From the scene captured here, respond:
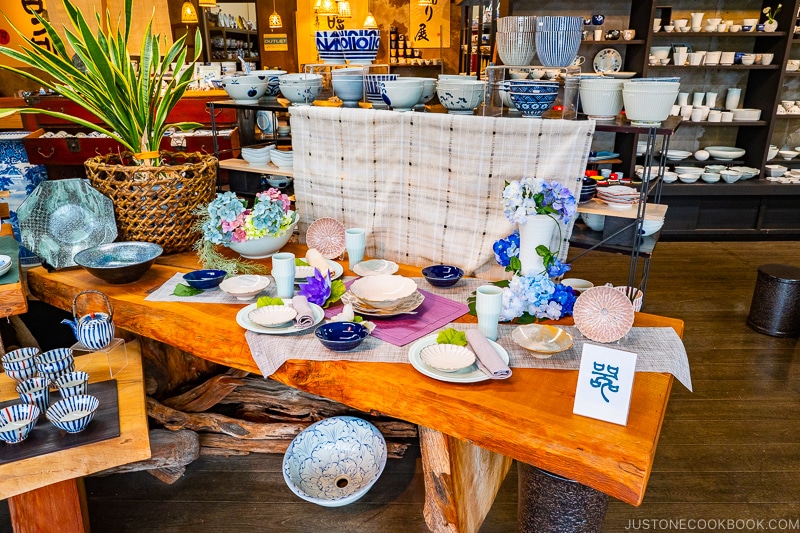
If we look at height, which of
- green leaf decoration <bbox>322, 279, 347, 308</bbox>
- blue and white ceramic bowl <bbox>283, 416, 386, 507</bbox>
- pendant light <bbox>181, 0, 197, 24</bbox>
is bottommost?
blue and white ceramic bowl <bbox>283, 416, 386, 507</bbox>

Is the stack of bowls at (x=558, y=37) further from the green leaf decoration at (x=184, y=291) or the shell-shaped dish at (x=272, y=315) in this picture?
the green leaf decoration at (x=184, y=291)

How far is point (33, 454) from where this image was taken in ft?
4.58

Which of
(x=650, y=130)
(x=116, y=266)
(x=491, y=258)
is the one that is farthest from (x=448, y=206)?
(x=116, y=266)

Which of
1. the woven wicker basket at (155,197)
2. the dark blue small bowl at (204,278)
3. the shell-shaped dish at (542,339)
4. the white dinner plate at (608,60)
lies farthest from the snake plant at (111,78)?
the white dinner plate at (608,60)

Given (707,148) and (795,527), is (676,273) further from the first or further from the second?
(795,527)

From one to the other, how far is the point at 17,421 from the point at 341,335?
795mm

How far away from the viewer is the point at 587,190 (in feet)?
7.20

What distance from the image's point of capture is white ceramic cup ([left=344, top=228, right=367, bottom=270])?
203 cm

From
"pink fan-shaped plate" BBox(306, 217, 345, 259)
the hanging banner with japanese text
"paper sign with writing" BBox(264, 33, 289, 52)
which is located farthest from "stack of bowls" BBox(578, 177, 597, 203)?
"paper sign with writing" BBox(264, 33, 289, 52)

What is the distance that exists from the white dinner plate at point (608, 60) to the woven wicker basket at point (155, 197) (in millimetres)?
3312

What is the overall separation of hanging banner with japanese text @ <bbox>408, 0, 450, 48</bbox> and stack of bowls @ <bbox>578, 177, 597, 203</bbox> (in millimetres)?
4845

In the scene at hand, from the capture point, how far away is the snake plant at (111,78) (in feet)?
6.57

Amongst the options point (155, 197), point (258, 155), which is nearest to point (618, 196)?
point (258, 155)

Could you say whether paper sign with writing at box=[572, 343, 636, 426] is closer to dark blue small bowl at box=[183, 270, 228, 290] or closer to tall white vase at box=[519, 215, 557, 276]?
tall white vase at box=[519, 215, 557, 276]
